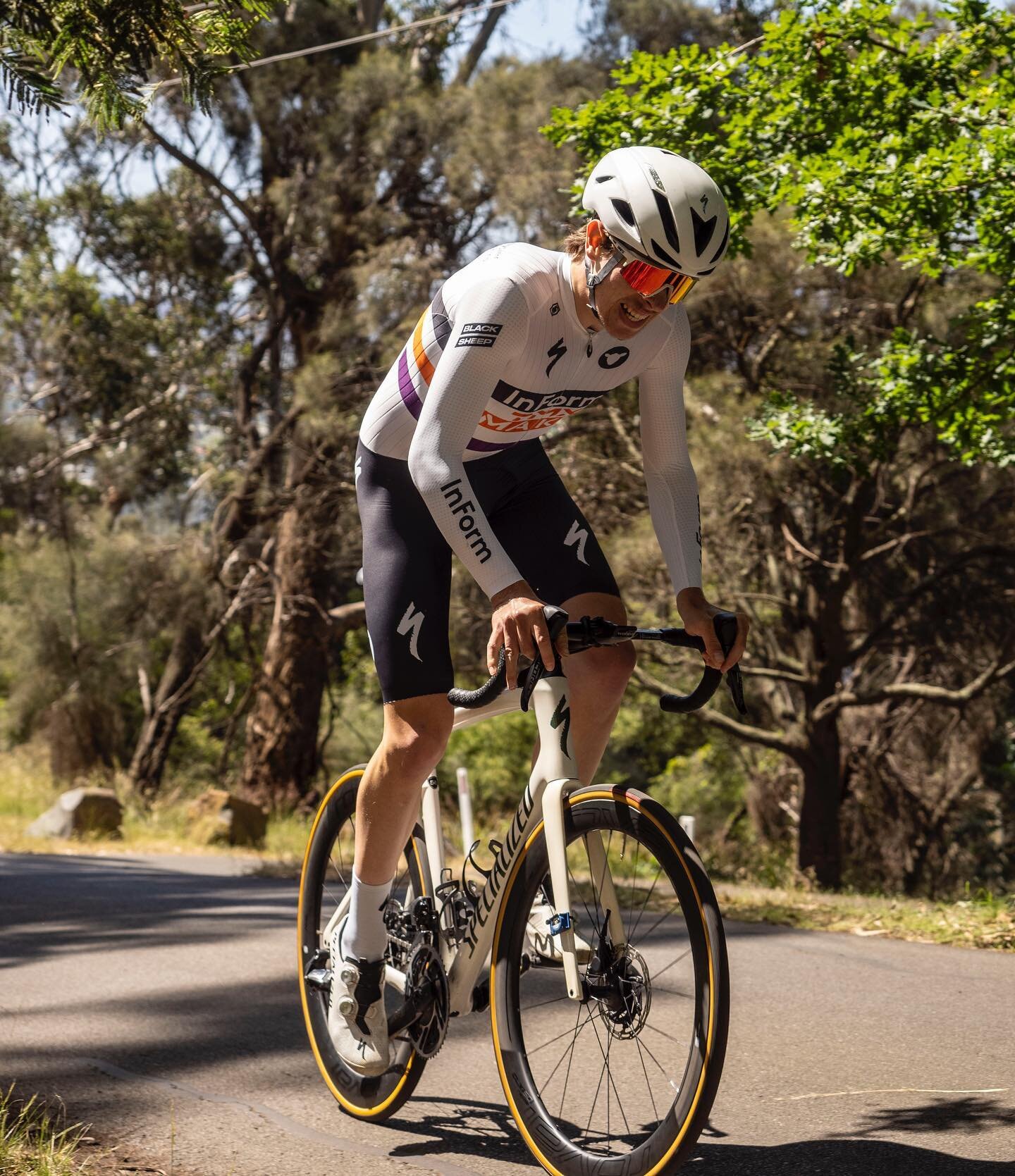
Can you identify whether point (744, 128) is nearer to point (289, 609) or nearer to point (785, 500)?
point (785, 500)

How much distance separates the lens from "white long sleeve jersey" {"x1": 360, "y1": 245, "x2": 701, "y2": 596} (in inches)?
103

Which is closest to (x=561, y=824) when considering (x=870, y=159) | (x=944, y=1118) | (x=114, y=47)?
(x=944, y=1118)

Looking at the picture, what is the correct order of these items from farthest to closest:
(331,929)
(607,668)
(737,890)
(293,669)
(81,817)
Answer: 1. (293,669)
2. (81,817)
3. (737,890)
4. (331,929)
5. (607,668)

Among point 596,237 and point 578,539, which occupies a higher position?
point 596,237

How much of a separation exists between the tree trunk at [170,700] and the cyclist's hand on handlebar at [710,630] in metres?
18.4

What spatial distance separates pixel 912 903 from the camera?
24.3ft

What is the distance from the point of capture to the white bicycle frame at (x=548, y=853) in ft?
8.53

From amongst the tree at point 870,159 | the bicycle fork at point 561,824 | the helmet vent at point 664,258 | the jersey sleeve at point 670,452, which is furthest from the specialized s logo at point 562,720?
the tree at point 870,159

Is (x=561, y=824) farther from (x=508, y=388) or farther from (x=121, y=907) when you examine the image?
(x=121, y=907)

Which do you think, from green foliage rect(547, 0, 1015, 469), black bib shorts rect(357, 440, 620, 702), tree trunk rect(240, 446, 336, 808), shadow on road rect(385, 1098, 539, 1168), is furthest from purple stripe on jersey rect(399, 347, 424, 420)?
tree trunk rect(240, 446, 336, 808)

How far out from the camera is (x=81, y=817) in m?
13.3

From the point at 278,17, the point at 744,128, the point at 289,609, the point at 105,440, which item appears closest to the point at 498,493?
the point at 744,128

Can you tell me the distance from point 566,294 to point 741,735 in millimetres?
13578

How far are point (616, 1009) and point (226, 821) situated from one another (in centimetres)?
1093
